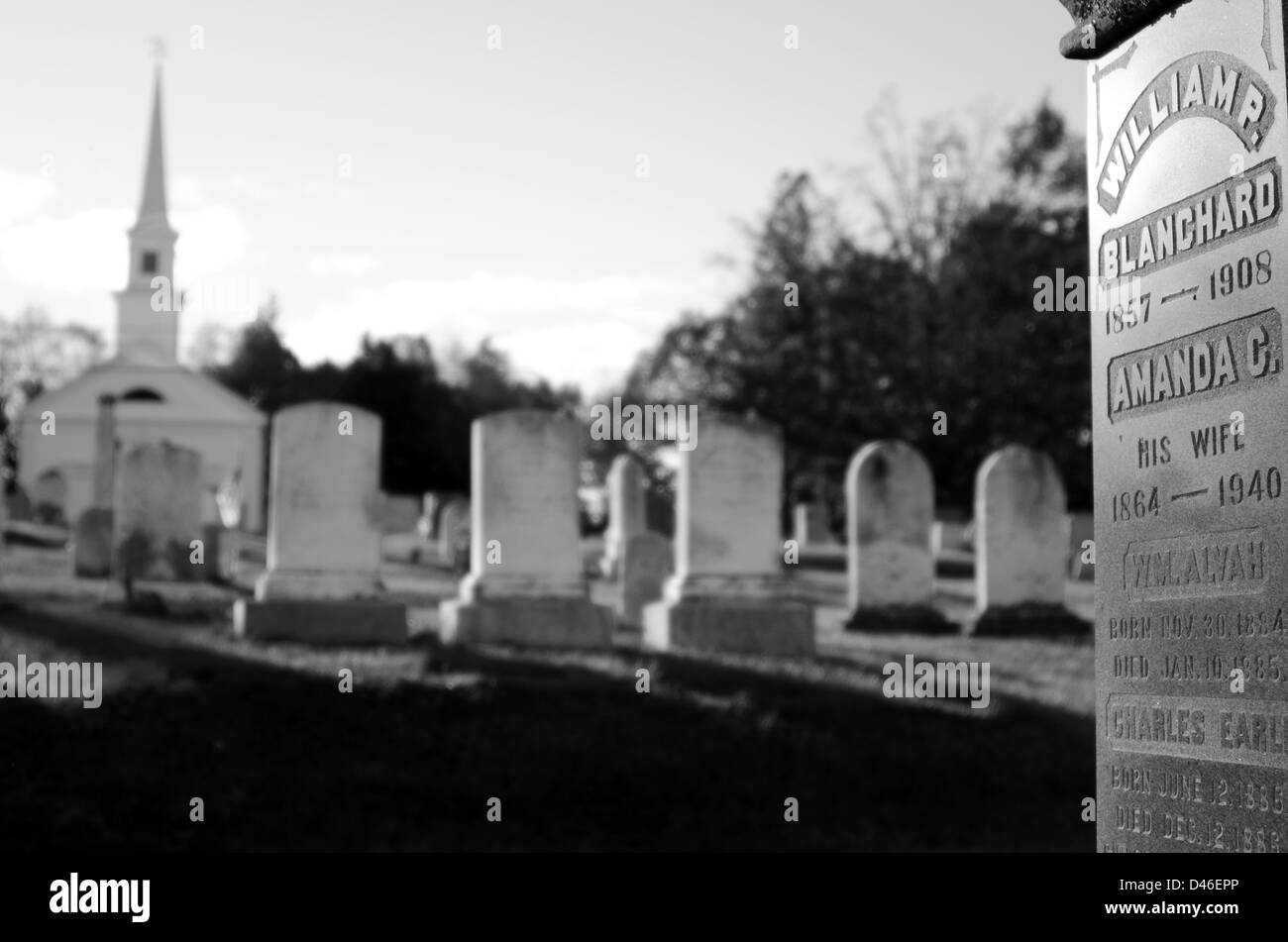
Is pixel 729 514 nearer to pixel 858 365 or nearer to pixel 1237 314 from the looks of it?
pixel 1237 314

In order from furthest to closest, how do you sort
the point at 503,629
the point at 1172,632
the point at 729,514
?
the point at 729,514 → the point at 503,629 → the point at 1172,632

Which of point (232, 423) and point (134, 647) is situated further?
point (232, 423)

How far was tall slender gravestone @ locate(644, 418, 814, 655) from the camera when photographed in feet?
48.1

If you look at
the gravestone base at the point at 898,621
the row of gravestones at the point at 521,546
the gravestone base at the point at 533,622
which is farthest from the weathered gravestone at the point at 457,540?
the gravestone base at the point at 533,622

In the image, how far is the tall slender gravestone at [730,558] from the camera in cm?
1466

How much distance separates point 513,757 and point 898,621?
8.07 meters

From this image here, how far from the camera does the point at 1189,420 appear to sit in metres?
4.20

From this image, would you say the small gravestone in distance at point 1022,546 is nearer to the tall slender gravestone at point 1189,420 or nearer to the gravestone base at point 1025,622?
the gravestone base at point 1025,622

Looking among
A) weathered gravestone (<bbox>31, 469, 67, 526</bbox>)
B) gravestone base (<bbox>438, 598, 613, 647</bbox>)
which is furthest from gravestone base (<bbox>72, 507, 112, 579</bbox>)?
weathered gravestone (<bbox>31, 469, 67, 526</bbox>)

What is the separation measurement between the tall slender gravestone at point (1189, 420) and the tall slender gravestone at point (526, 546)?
379 inches
